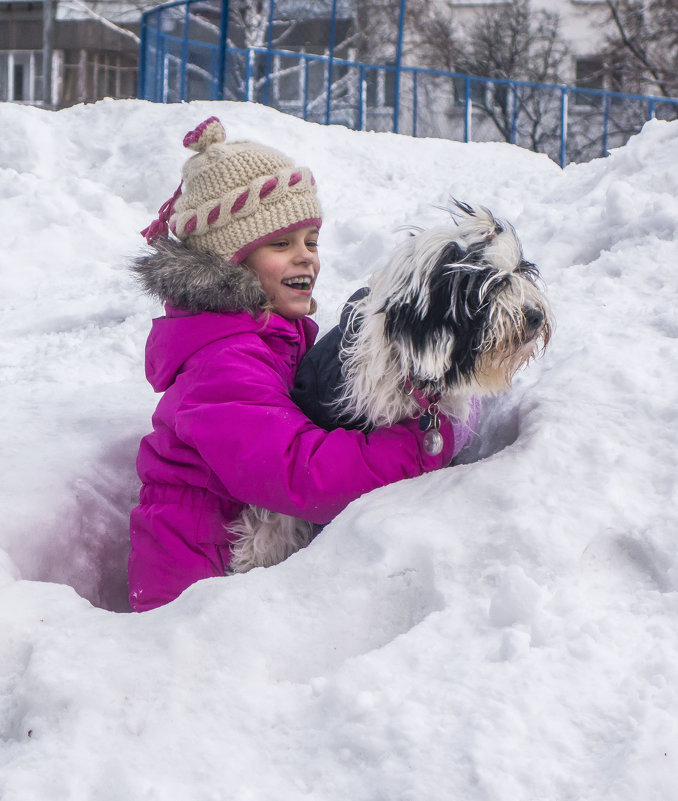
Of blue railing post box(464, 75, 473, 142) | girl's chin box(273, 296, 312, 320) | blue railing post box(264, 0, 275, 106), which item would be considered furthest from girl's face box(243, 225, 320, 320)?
blue railing post box(464, 75, 473, 142)

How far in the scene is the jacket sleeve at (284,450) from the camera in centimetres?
210

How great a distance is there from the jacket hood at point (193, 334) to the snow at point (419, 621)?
1.95ft

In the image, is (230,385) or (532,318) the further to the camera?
(230,385)

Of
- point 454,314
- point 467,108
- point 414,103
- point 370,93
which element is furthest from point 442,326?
point 467,108

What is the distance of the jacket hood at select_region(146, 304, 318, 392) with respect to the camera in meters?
2.36

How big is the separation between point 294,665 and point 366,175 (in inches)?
253

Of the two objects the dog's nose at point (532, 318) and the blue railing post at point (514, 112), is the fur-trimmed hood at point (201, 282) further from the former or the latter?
the blue railing post at point (514, 112)

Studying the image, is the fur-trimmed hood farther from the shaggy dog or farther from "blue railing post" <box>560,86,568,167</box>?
"blue railing post" <box>560,86,568,167</box>

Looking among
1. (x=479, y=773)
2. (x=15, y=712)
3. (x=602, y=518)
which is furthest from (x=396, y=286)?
(x=15, y=712)

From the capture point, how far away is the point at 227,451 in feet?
7.07

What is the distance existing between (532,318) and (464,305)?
0.17 meters

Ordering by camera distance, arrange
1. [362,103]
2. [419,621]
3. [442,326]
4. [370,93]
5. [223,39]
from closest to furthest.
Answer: [419,621]
[442,326]
[223,39]
[362,103]
[370,93]

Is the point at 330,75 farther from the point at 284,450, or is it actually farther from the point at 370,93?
the point at 284,450

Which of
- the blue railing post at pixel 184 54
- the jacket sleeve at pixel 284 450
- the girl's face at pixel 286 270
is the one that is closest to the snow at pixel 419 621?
the jacket sleeve at pixel 284 450
